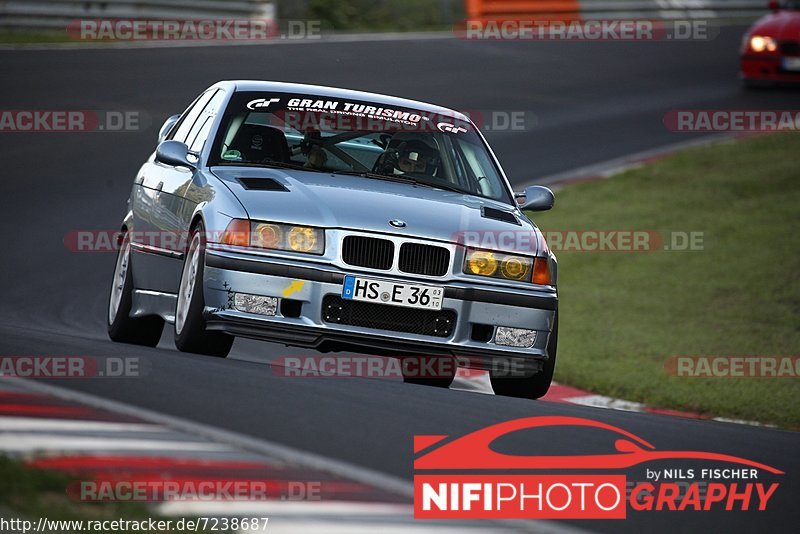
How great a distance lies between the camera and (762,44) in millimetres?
20641

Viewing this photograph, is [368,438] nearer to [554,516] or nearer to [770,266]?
[554,516]

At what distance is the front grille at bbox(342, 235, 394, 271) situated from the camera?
687 cm

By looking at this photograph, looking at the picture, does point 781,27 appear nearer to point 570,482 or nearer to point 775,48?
point 775,48

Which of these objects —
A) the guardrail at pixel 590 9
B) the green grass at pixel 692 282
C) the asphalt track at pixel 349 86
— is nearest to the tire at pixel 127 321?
the asphalt track at pixel 349 86

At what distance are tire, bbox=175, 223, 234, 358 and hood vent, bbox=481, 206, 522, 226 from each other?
1461 millimetres

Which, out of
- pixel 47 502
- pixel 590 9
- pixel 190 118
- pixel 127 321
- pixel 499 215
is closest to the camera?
pixel 47 502

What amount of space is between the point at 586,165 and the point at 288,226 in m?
11.6

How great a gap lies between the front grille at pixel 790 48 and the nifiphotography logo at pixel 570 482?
1594cm

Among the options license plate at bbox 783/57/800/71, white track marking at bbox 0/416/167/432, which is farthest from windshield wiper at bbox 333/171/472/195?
license plate at bbox 783/57/800/71

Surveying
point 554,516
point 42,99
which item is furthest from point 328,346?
point 42,99

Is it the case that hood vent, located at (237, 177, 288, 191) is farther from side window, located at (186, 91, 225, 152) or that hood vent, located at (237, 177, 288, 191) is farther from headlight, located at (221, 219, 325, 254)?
side window, located at (186, 91, 225, 152)

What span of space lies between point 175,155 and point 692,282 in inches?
264

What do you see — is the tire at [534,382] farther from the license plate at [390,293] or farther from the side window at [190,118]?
the side window at [190,118]

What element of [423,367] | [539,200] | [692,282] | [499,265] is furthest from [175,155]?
[692,282]
